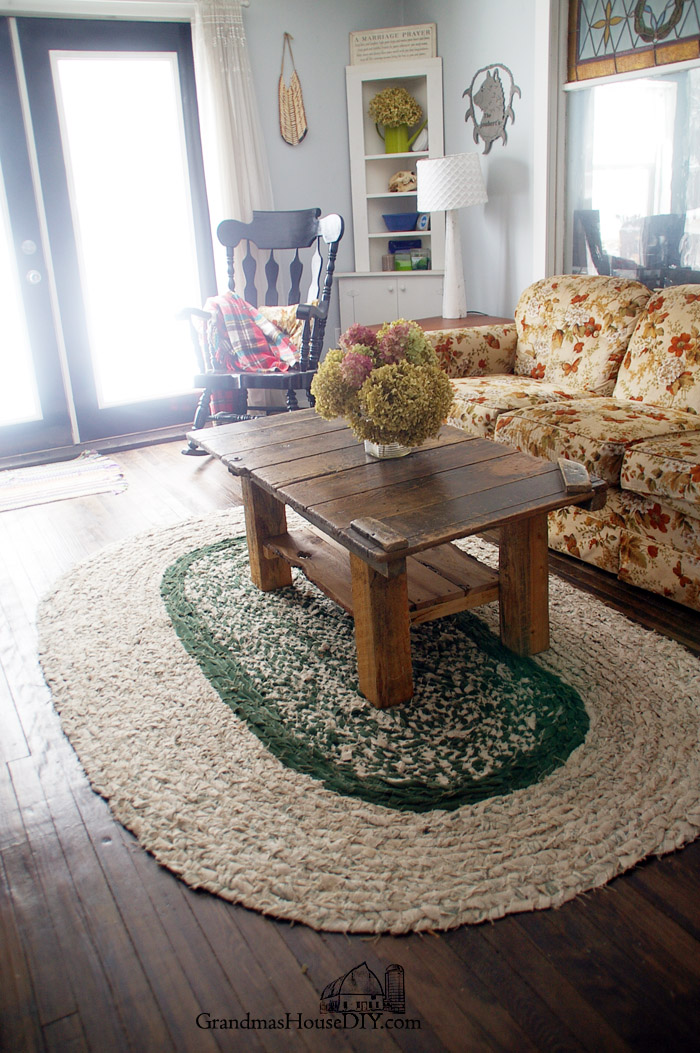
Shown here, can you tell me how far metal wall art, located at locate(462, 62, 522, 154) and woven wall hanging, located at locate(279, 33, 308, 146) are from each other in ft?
2.96

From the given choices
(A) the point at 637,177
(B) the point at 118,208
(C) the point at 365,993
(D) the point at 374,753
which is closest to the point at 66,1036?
(C) the point at 365,993

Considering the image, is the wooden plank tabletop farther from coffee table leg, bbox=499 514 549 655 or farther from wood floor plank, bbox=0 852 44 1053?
wood floor plank, bbox=0 852 44 1053

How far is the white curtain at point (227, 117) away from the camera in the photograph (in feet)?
13.8

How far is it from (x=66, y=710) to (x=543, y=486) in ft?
4.31

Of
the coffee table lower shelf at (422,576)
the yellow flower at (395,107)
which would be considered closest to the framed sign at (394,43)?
the yellow flower at (395,107)

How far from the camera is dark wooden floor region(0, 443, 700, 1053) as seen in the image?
123 centimetres

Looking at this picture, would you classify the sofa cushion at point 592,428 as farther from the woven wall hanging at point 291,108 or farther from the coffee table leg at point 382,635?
the woven wall hanging at point 291,108

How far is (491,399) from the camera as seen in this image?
10.3 feet

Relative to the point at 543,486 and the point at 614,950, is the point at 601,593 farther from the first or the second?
the point at 614,950

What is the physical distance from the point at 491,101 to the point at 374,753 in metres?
3.69

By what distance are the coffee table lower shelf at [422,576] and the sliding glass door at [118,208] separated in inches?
79.8

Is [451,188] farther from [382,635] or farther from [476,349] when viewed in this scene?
[382,635]

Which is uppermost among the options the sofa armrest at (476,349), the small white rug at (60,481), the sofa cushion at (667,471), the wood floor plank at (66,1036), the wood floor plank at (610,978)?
the sofa armrest at (476,349)

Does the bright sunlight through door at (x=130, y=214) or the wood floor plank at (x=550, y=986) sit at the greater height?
the bright sunlight through door at (x=130, y=214)
